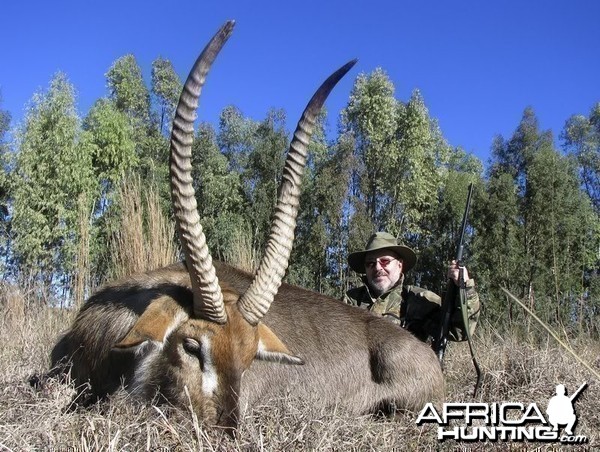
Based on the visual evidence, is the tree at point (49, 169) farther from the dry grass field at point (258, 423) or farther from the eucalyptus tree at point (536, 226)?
the dry grass field at point (258, 423)

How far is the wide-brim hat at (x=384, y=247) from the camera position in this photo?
22.6 ft

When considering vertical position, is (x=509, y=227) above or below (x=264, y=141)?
below

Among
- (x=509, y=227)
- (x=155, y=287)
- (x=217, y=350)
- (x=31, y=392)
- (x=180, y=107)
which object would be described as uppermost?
(x=509, y=227)

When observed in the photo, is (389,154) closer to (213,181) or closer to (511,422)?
(213,181)

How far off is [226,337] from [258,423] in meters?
0.55

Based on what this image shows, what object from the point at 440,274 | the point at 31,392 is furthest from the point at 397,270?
the point at 440,274

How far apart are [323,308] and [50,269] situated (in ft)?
23.8

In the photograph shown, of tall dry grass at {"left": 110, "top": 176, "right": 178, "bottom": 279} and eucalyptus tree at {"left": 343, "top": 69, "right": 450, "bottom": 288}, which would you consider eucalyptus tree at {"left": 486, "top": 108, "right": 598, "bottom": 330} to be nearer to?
eucalyptus tree at {"left": 343, "top": 69, "right": 450, "bottom": 288}

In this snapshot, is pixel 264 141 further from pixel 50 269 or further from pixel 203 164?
pixel 50 269

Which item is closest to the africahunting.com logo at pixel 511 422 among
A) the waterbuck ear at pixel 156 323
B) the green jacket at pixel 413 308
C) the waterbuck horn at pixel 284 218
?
the waterbuck horn at pixel 284 218

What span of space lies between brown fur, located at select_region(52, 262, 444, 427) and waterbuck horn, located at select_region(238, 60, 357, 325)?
0.16 meters

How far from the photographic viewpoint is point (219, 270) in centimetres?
532

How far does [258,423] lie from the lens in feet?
11.8

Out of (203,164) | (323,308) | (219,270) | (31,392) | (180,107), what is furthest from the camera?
(203,164)
